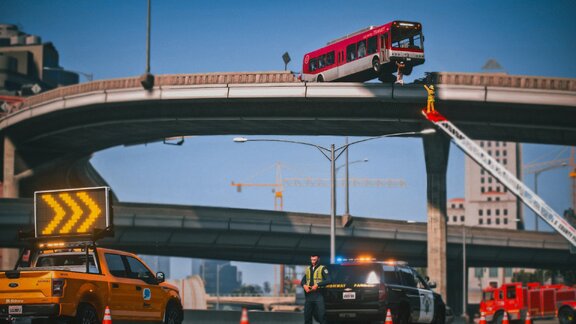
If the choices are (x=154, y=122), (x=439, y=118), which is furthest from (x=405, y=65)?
(x=154, y=122)

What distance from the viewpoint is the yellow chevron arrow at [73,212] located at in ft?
71.0

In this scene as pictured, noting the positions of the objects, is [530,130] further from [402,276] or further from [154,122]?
[402,276]

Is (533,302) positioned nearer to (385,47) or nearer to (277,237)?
(385,47)

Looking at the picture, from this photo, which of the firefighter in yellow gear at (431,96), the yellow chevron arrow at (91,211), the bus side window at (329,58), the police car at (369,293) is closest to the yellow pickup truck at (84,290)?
the yellow chevron arrow at (91,211)

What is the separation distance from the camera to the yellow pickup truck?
18.9 metres

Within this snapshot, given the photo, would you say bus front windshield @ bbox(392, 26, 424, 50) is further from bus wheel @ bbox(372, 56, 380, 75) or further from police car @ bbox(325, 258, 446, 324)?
police car @ bbox(325, 258, 446, 324)

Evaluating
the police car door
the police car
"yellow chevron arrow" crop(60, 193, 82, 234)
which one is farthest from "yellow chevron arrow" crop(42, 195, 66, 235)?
the police car door

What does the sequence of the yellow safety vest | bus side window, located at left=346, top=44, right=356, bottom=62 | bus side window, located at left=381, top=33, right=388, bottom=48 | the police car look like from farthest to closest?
bus side window, located at left=346, top=44, right=356, bottom=62 → bus side window, located at left=381, top=33, right=388, bottom=48 → the police car → the yellow safety vest

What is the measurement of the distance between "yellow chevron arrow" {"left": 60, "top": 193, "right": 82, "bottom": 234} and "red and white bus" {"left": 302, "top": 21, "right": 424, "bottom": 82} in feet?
122


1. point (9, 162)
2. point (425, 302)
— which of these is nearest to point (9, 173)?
point (9, 162)

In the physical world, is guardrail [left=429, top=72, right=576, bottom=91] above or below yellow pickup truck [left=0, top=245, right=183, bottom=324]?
above

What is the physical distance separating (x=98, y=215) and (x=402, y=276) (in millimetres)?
8579

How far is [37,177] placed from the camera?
91.3 metres

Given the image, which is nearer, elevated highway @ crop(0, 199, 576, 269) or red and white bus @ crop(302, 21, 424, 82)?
red and white bus @ crop(302, 21, 424, 82)
